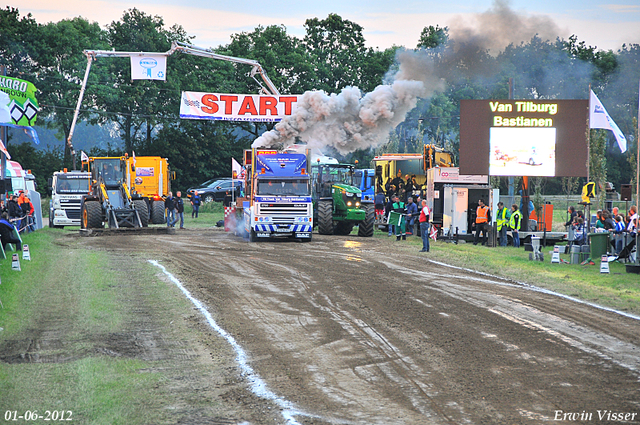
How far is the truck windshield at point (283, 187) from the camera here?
84.9ft

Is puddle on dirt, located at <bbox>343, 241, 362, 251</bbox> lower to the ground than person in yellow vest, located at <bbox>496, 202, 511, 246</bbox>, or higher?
lower

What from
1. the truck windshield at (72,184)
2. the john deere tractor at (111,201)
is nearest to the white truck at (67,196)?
the truck windshield at (72,184)

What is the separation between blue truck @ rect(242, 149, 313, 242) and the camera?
25.8 metres

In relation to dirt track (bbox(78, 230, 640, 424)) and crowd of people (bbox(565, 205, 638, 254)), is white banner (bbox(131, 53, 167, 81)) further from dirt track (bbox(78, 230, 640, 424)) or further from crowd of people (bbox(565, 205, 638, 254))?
crowd of people (bbox(565, 205, 638, 254))

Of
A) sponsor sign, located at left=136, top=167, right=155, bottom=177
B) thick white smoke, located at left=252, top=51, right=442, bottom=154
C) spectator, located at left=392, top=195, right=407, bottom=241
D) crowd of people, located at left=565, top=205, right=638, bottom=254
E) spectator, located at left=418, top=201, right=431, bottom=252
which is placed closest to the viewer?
crowd of people, located at left=565, top=205, right=638, bottom=254

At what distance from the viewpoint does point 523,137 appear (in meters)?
26.1

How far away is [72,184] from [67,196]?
651mm

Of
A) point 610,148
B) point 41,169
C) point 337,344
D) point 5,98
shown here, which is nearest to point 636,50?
point 610,148

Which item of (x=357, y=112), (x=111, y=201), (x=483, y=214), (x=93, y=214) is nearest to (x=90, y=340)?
(x=483, y=214)

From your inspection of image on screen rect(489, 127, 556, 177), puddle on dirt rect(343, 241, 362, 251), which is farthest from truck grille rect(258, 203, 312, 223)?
image on screen rect(489, 127, 556, 177)

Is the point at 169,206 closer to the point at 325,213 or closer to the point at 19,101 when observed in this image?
the point at 325,213

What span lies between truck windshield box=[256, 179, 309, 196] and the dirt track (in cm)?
832

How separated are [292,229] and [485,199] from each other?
8764mm

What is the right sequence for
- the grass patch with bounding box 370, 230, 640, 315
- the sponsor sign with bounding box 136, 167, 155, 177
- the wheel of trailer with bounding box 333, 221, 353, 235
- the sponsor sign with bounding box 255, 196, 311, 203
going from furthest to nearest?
the sponsor sign with bounding box 136, 167, 155, 177 < the wheel of trailer with bounding box 333, 221, 353, 235 < the sponsor sign with bounding box 255, 196, 311, 203 < the grass patch with bounding box 370, 230, 640, 315
